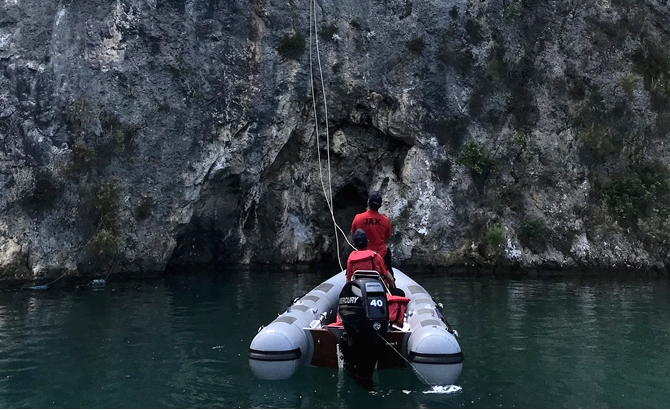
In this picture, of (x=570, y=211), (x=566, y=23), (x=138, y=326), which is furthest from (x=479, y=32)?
(x=138, y=326)

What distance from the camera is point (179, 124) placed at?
1977 centimetres

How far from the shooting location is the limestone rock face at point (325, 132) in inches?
727

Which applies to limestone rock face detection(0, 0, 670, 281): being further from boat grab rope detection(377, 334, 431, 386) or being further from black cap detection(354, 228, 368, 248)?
boat grab rope detection(377, 334, 431, 386)

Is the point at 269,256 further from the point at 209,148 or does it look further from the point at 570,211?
the point at 570,211

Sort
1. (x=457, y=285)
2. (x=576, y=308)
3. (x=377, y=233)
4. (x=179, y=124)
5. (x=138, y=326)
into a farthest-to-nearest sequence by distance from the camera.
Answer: (x=179, y=124) < (x=457, y=285) < (x=576, y=308) < (x=138, y=326) < (x=377, y=233)

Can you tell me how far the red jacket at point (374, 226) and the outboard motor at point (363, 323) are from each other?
7.92ft

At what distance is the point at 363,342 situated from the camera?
8.15 metres

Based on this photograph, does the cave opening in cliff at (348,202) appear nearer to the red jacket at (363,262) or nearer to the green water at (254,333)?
the green water at (254,333)

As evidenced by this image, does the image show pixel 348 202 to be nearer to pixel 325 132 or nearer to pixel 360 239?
pixel 325 132

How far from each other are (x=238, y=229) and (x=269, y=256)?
4.70 ft

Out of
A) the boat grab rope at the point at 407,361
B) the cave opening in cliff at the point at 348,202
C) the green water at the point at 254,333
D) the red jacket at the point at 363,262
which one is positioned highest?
the cave opening in cliff at the point at 348,202

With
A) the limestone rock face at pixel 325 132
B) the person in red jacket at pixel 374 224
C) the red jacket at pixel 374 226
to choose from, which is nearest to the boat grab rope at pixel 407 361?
the person in red jacket at pixel 374 224

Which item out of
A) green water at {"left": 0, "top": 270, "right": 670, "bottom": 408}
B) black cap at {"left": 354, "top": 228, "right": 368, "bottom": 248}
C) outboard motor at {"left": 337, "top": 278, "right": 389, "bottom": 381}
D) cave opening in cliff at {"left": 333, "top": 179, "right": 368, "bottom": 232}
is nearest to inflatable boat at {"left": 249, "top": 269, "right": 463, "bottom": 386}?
outboard motor at {"left": 337, "top": 278, "right": 389, "bottom": 381}

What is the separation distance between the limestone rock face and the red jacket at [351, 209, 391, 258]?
24.8 feet
